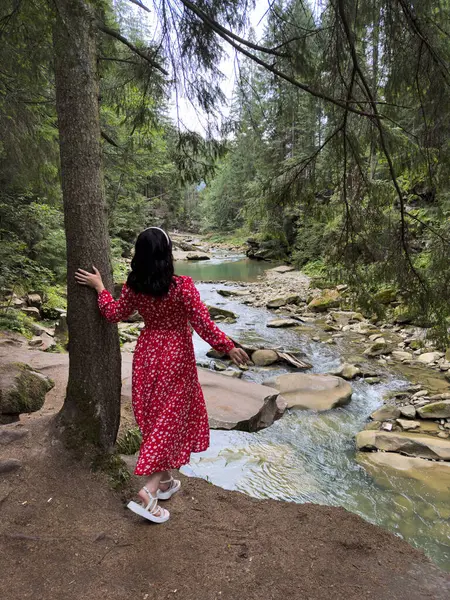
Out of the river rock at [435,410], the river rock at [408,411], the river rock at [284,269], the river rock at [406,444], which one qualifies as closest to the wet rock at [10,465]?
the river rock at [406,444]

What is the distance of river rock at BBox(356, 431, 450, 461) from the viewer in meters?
4.88

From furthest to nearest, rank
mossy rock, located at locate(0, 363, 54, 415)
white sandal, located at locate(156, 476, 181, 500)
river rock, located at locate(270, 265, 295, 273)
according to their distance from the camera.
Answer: river rock, located at locate(270, 265, 295, 273) → mossy rock, located at locate(0, 363, 54, 415) → white sandal, located at locate(156, 476, 181, 500)

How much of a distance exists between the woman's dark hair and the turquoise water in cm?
1857

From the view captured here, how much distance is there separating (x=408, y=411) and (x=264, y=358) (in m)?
3.15

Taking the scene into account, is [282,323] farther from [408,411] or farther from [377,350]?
[408,411]

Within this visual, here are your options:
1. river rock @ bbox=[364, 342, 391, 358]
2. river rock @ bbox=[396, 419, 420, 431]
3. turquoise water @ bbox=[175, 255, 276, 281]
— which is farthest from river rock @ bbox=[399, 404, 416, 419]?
turquoise water @ bbox=[175, 255, 276, 281]

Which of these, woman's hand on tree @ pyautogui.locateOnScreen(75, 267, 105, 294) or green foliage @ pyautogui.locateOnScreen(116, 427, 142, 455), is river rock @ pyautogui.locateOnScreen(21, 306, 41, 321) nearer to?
green foliage @ pyautogui.locateOnScreen(116, 427, 142, 455)

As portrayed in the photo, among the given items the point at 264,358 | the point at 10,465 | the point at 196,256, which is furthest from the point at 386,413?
the point at 196,256

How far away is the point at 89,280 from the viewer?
2.63 metres

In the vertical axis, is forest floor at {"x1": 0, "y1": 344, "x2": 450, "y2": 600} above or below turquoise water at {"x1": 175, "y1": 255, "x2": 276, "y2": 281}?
above

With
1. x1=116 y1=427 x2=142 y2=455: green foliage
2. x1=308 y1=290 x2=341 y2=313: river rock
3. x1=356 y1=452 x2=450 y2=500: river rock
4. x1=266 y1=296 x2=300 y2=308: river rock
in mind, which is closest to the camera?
x1=116 y1=427 x2=142 y2=455: green foliage

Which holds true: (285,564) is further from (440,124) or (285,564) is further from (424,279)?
(440,124)

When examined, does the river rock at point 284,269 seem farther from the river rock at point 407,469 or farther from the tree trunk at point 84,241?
the tree trunk at point 84,241

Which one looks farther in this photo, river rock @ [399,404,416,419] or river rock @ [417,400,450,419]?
river rock @ [399,404,416,419]
